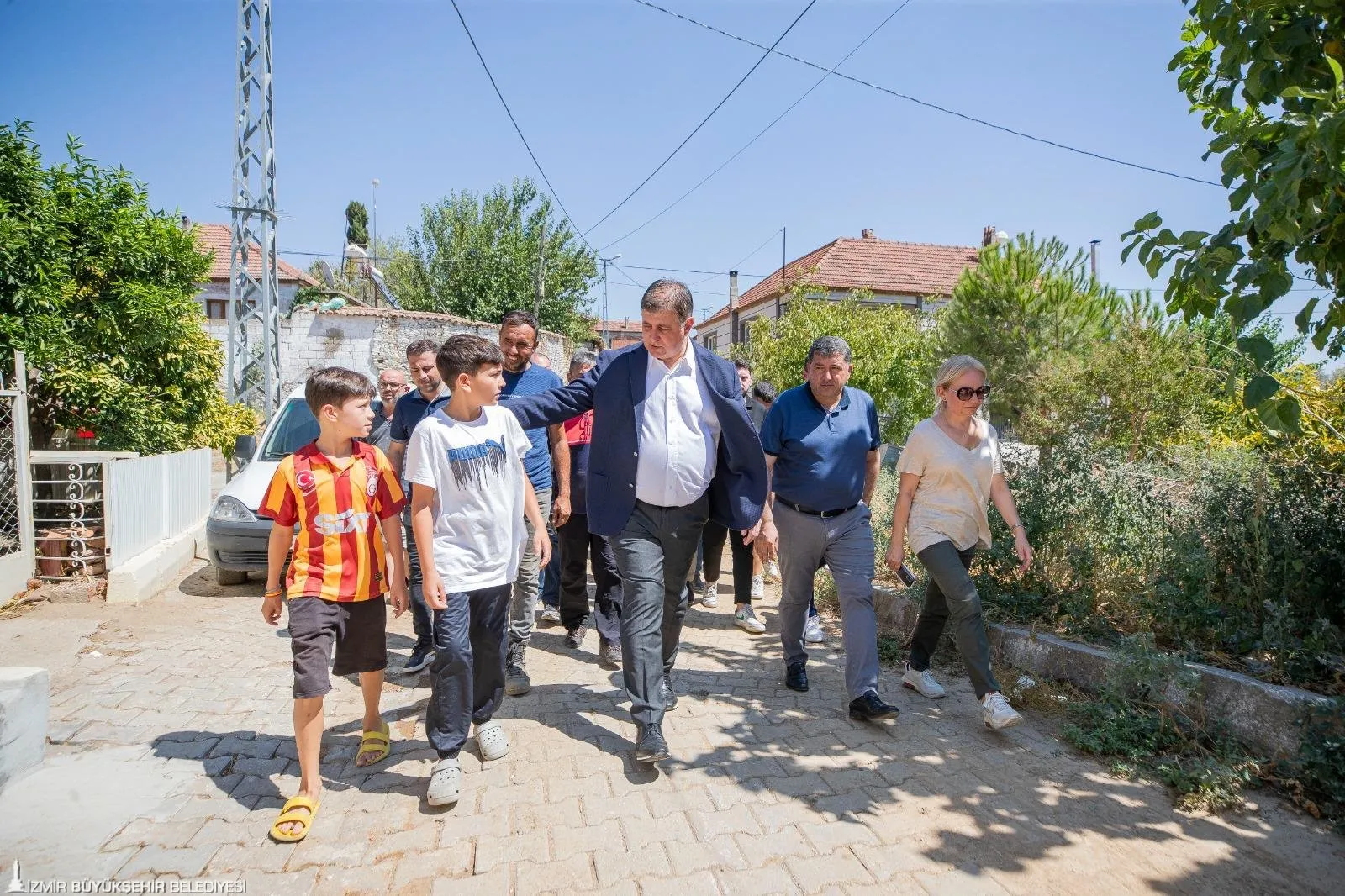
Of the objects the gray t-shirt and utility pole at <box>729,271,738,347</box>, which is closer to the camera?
the gray t-shirt

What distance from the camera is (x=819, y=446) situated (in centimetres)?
428

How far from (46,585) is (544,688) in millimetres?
4696

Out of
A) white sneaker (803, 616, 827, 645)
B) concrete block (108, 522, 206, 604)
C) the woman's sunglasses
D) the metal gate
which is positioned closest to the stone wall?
concrete block (108, 522, 206, 604)

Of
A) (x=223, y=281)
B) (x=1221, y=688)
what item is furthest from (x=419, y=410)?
(x=223, y=281)

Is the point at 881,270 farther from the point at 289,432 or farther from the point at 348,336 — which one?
the point at 289,432

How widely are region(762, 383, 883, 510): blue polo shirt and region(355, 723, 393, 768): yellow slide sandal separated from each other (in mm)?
2397

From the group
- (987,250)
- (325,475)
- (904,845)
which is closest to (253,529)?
(325,475)

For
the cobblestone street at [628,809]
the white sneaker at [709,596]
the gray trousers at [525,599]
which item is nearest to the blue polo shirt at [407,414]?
the gray trousers at [525,599]

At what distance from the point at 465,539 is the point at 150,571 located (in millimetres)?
4928

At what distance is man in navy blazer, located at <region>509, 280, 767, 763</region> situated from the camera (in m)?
3.60

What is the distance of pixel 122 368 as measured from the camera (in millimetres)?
7445

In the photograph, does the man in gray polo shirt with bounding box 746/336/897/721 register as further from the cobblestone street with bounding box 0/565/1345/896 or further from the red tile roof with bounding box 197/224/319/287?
the red tile roof with bounding box 197/224/319/287

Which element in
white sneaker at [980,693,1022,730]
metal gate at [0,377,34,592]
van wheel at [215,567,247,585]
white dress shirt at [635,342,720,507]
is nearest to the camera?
white dress shirt at [635,342,720,507]

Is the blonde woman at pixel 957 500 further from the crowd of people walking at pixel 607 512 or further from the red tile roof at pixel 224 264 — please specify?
the red tile roof at pixel 224 264
